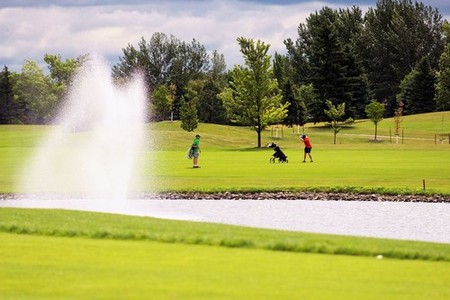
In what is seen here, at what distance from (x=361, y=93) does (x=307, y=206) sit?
105 meters

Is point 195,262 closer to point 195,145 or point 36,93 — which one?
point 195,145

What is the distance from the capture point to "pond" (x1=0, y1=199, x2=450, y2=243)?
1025 inches

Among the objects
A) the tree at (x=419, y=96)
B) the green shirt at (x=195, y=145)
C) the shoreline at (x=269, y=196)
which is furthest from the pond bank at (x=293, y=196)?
the tree at (x=419, y=96)

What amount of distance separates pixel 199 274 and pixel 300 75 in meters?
149

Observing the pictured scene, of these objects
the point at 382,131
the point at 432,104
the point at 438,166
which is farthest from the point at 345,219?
the point at 432,104

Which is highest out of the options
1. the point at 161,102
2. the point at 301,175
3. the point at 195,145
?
the point at 161,102

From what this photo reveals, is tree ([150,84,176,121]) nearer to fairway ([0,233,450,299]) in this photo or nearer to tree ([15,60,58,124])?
tree ([15,60,58,124])

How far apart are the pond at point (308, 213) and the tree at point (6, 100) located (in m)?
122

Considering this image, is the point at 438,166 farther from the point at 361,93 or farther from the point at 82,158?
the point at 361,93

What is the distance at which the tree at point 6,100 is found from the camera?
500ft

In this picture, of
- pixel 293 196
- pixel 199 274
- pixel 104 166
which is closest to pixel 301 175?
pixel 293 196

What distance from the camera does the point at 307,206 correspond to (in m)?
33.4

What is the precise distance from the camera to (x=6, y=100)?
15338cm

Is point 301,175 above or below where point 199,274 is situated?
below
